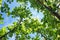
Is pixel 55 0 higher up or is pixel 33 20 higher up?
pixel 55 0

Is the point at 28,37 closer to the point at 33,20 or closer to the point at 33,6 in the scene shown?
the point at 33,20

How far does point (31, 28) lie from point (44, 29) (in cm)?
145

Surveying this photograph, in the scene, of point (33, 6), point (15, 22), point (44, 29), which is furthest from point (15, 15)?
point (44, 29)

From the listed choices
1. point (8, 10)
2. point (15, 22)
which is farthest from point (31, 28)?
point (8, 10)

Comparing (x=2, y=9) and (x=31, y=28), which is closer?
(x=2, y=9)

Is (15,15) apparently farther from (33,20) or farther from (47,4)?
(47,4)

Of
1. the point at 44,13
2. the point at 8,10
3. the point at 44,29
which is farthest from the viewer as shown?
the point at 44,29

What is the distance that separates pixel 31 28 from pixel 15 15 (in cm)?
196

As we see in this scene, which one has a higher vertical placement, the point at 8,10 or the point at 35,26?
the point at 8,10

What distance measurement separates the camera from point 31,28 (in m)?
18.7

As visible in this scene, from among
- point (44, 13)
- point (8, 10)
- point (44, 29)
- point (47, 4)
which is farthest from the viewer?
point (44, 29)

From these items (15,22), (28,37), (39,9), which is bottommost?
(28,37)

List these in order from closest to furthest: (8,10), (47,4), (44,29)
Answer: (47,4)
(8,10)
(44,29)

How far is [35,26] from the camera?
62.3 feet
